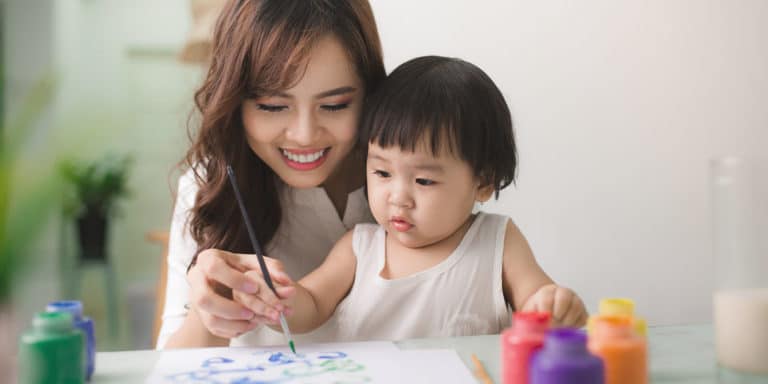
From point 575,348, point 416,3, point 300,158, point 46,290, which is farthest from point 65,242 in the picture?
point 575,348

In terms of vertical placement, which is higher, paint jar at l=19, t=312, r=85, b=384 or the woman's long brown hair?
the woman's long brown hair

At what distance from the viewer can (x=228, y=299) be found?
1.12 meters

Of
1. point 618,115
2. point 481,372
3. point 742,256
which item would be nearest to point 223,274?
point 481,372

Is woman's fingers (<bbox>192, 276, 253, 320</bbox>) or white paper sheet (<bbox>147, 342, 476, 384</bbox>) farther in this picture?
woman's fingers (<bbox>192, 276, 253, 320</bbox>)

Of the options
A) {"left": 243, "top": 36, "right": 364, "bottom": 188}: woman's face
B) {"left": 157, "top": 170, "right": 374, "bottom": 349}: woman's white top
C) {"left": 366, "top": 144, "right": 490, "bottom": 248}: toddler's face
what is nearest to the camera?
{"left": 366, "top": 144, "right": 490, "bottom": 248}: toddler's face

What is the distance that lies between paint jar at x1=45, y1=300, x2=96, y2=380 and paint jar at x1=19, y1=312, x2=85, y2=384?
0.15ft

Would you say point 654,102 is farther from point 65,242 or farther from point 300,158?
point 65,242

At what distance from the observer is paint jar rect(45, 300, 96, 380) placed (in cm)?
90

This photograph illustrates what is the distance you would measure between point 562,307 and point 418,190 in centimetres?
33

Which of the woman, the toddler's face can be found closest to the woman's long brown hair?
the woman

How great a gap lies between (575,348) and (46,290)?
4.04 metres

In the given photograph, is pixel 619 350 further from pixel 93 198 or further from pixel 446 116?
pixel 93 198

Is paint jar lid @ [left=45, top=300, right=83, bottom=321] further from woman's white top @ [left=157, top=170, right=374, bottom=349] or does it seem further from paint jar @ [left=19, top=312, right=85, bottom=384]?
woman's white top @ [left=157, top=170, right=374, bottom=349]

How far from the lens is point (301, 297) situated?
4.16ft
